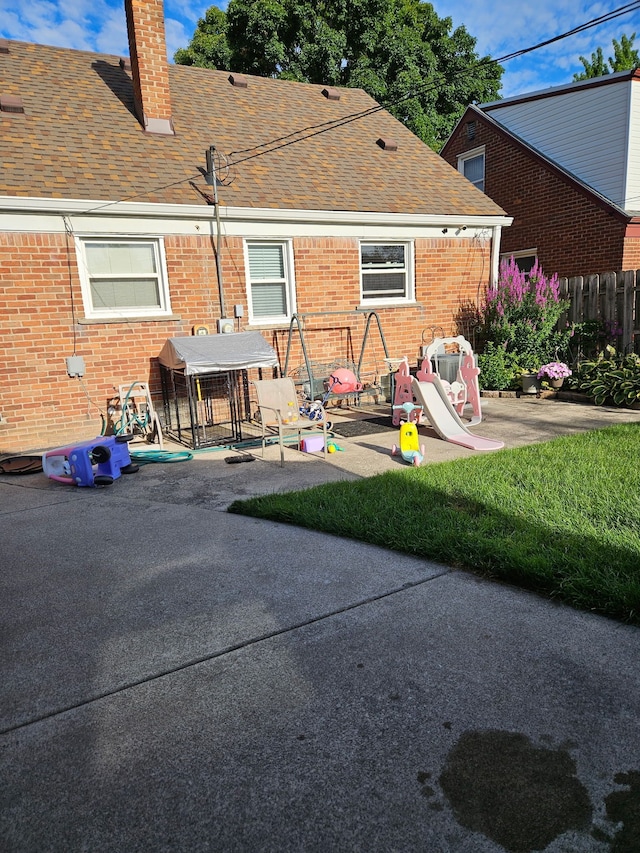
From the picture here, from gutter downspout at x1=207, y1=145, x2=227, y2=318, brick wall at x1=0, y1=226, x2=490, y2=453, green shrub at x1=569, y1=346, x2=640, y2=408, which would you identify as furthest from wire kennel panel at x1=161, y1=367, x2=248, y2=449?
green shrub at x1=569, y1=346, x2=640, y2=408

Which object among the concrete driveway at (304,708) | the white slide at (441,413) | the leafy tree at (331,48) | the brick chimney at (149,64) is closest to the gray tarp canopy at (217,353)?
the white slide at (441,413)

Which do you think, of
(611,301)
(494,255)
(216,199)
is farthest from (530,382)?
(216,199)

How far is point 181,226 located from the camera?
9031 millimetres

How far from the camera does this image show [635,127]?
45.4ft

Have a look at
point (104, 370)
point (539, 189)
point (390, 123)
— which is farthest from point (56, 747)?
point (539, 189)

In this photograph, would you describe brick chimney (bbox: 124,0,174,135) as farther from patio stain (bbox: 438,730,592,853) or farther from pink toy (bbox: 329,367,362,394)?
patio stain (bbox: 438,730,592,853)

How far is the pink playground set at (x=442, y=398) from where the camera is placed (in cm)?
766

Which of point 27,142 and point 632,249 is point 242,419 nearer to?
point 27,142

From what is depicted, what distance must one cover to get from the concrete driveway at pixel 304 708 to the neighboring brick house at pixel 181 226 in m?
4.87

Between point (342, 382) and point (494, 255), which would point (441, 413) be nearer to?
point (342, 382)

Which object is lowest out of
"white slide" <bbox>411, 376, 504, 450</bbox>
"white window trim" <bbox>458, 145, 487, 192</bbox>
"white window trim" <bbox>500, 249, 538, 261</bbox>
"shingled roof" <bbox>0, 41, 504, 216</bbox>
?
"white slide" <bbox>411, 376, 504, 450</bbox>

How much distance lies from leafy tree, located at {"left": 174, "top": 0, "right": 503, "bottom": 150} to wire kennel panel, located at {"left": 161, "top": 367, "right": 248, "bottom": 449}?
18381 mm

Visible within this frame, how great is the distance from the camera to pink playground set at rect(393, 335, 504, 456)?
766cm

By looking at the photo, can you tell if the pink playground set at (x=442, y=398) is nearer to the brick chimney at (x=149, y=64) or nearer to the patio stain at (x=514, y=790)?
the patio stain at (x=514, y=790)
